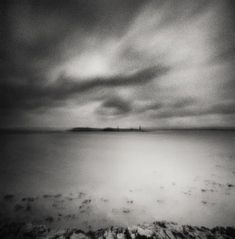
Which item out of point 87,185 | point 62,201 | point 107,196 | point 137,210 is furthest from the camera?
point 87,185

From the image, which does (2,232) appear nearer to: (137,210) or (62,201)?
(62,201)

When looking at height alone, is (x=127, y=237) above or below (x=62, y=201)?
above

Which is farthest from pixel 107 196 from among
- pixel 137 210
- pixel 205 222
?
pixel 205 222

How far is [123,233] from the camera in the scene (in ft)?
15.7

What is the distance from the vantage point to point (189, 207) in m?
7.91

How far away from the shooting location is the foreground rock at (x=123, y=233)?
184 inches

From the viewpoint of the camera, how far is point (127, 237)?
4613 millimetres

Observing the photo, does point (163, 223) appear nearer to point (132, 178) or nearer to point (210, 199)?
point (210, 199)

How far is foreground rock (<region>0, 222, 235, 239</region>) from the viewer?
15.4ft

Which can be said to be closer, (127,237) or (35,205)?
(127,237)

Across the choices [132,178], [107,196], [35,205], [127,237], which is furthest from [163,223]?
[132,178]

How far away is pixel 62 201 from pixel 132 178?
656 cm

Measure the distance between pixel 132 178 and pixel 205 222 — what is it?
7059 millimetres

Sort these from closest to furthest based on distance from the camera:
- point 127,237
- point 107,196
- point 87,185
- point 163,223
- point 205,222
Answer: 1. point 127,237
2. point 163,223
3. point 205,222
4. point 107,196
5. point 87,185
